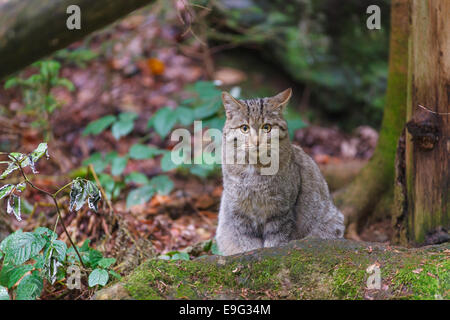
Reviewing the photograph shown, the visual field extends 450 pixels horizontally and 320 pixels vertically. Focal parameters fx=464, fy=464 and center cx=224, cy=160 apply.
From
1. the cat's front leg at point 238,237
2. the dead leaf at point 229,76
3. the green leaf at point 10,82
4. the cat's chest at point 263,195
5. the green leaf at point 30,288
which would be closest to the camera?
the green leaf at point 30,288

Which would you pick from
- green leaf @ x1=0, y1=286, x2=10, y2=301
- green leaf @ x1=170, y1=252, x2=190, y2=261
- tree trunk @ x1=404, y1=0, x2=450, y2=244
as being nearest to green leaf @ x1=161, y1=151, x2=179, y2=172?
green leaf @ x1=170, y1=252, x2=190, y2=261

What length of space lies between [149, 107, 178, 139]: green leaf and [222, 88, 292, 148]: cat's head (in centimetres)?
170

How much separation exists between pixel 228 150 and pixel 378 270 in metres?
1.61

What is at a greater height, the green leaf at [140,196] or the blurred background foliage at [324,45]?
the blurred background foliage at [324,45]

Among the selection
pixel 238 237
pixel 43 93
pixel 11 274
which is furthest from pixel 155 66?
pixel 11 274

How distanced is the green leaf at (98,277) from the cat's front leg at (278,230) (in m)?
1.34

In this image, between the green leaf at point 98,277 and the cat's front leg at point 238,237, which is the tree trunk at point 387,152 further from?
the green leaf at point 98,277

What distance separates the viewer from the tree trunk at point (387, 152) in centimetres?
491

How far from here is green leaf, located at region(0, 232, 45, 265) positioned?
121 inches

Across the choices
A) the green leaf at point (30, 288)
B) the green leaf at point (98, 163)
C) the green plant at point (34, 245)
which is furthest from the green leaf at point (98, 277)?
the green leaf at point (98, 163)

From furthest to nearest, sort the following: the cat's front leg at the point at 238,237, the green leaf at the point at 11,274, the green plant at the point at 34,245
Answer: the cat's front leg at the point at 238,237, the green leaf at the point at 11,274, the green plant at the point at 34,245

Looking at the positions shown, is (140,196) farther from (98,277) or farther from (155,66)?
(155,66)

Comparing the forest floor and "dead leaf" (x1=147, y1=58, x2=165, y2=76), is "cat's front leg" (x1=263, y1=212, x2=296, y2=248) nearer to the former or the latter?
the forest floor

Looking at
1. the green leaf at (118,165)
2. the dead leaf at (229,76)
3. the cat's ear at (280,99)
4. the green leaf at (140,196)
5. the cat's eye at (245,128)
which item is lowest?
the green leaf at (140,196)
